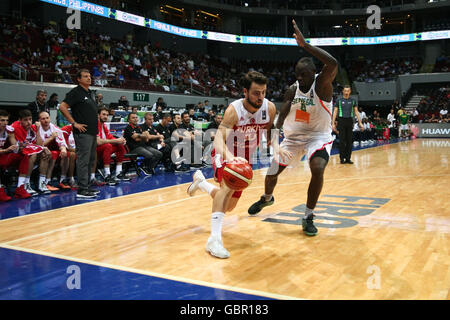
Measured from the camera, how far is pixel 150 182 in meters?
7.79

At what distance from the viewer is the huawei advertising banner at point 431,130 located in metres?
23.2

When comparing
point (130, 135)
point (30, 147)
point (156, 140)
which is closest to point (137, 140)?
point (130, 135)

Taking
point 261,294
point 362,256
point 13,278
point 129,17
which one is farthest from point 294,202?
point 129,17

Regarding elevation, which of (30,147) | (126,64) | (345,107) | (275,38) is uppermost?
(275,38)

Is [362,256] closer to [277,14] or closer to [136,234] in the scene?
[136,234]

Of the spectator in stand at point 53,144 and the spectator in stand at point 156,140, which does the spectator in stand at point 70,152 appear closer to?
the spectator in stand at point 53,144

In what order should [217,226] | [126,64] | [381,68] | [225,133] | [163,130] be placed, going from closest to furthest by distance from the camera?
[217,226] < [225,133] < [163,130] < [126,64] < [381,68]

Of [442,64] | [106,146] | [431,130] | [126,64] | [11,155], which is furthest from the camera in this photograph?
[442,64]

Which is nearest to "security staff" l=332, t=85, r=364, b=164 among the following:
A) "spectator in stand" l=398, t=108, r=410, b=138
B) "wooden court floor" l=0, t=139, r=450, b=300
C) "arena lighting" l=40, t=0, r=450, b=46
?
"wooden court floor" l=0, t=139, r=450, b=300

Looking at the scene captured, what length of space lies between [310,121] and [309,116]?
2.4 inches

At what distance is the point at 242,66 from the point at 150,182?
2745cm

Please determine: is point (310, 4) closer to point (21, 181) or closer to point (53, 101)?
point (53, 101)

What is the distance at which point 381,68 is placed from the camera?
1350 inches

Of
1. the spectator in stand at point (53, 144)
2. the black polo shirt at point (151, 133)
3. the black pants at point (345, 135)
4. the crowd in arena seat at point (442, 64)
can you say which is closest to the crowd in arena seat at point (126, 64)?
the crowd in arena seat at point (442, 64)
